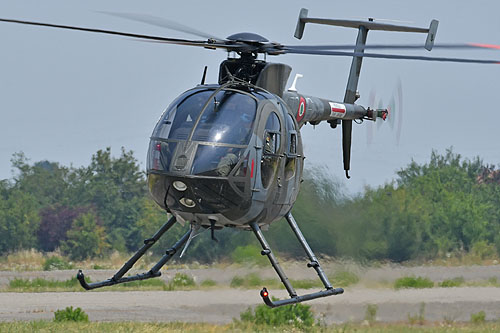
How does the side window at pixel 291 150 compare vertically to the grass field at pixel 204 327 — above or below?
above

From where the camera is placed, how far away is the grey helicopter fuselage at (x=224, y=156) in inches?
549

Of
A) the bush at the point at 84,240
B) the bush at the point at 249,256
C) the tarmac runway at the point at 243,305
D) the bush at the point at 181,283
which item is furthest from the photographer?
the bush at the point at 84,240

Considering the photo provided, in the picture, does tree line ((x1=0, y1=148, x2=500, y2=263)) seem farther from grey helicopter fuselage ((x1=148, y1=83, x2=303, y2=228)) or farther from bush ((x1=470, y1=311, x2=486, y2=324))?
grey helicopter fuselage ((x1=148, y1=83, x2=303, y2=228))

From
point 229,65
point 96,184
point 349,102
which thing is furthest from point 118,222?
point 229,65

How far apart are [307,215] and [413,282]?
4.80 metres

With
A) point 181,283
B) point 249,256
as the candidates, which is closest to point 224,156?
point 249,256

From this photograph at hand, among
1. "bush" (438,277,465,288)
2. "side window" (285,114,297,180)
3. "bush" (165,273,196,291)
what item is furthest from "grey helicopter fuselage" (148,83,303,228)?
"bush" (165,273,196,291)

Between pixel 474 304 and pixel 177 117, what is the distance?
554 inches

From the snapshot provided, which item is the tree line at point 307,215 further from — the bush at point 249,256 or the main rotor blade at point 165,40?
the main rotor blade at point 165,40

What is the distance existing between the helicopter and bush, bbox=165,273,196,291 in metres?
12.4

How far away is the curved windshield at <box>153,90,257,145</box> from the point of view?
14.0 m

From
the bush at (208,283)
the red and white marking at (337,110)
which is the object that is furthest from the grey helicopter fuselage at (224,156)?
the bush at (208,283)

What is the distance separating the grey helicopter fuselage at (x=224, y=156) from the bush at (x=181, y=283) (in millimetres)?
13106

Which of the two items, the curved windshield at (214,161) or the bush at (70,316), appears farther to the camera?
the bush at (70,316)
